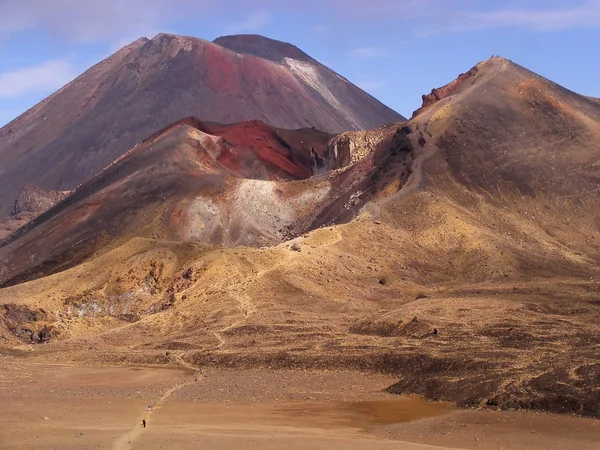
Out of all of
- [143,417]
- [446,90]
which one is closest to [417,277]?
[143,417]

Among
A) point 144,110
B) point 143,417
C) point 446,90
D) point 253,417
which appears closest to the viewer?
point 143,417

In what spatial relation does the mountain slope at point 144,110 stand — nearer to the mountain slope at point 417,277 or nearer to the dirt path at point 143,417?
the mountain slope at point 417,277

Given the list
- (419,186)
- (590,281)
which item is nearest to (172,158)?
(419,186)

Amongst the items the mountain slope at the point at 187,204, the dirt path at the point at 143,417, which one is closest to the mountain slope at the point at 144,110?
the mountain slope at the point at 187,204

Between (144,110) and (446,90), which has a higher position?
(144,110)

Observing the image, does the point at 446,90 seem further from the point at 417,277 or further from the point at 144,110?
the point at 144,110

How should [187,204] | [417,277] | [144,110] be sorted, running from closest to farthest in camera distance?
1. [417,277]
2. [187,204]
3. [144,110]

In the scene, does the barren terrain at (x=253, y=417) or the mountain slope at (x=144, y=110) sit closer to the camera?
the barren terrain at (x=253, y=417)
